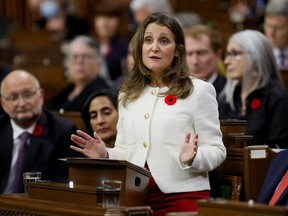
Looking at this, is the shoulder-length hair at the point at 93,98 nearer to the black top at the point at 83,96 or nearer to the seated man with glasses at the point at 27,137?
the seated man with glasses at the point at 27,137

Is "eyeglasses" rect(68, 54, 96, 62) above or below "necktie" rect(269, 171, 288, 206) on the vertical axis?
above

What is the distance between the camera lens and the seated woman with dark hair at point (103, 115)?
566 centimetres

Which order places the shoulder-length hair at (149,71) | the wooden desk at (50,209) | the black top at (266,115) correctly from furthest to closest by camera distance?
the black top at (266,115) → the shoulder-length hair at (149,71) → the wooden desk at (50,209)

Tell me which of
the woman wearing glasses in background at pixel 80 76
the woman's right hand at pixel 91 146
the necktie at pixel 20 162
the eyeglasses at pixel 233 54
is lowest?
the woman's right hand at pixel 91 146

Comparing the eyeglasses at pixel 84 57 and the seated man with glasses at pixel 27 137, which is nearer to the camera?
the seated man with glasses at pixel 27 137

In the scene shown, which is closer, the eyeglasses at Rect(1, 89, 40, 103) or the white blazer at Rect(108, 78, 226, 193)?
the white blazer at Rect(108, 78, 226, 193)

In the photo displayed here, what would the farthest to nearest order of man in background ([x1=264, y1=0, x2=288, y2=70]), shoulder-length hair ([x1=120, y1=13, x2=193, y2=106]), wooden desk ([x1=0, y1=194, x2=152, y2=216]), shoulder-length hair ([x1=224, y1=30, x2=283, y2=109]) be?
1. man in background ([x1=264, y1=0, x2=288, y2=70])
2. shoulder-length hair ([x1=224, y1=30, x2=283, y2=109])
3. shoulder-length hair ([x1=120, y1=13, x2=193, y2=106])
4. wooden desk ([x1=0, y1=194, x2=152, y2=216])

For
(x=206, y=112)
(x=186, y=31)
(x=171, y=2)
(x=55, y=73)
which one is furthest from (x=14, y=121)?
(x=171, y=2)

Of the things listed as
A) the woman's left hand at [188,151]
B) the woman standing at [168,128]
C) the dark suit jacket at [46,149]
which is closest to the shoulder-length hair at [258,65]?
the dark suit jacket at [46,149]

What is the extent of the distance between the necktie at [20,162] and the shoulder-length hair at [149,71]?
1.43 m

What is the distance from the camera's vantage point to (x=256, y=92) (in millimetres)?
6148

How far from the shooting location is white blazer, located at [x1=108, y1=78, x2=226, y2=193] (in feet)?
14.7

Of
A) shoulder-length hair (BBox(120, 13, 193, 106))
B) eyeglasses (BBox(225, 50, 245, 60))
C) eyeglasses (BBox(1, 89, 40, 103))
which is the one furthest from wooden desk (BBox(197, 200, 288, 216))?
eyeglasses (BBox(225, 50, 245, 60))

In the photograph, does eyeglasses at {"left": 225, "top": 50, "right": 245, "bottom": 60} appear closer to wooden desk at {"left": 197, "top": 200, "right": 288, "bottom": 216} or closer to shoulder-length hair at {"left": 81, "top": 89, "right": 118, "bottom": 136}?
shoulder-length hair at {"left": 81, "top": 89, "right": 118, "bottom": 136}
